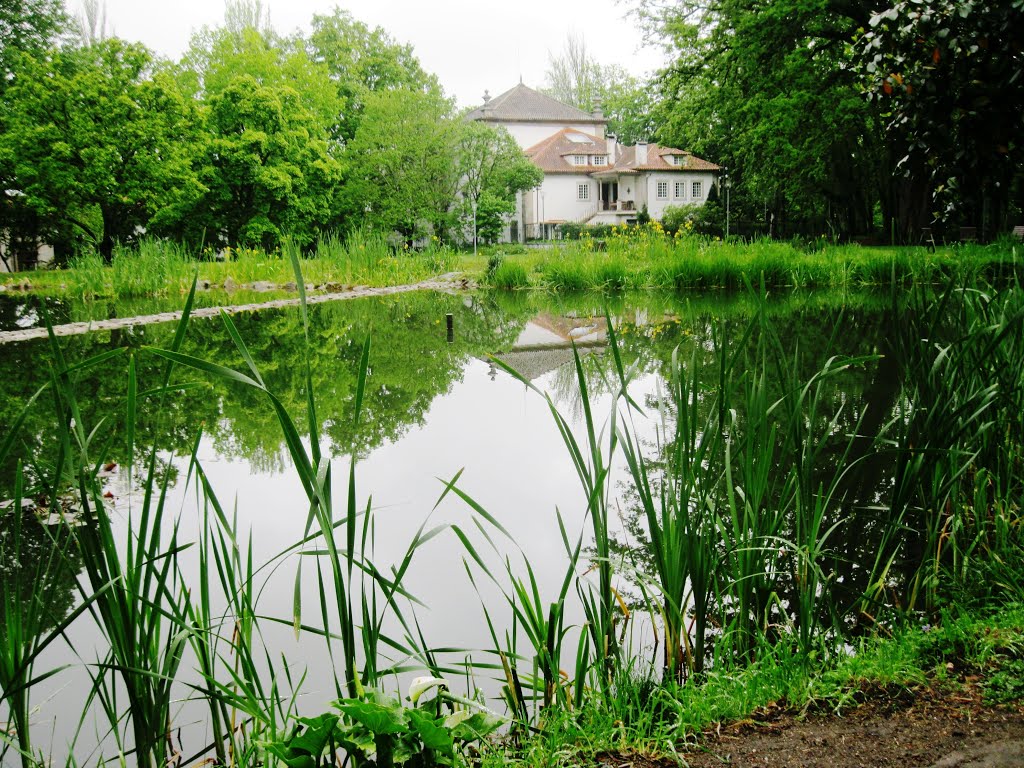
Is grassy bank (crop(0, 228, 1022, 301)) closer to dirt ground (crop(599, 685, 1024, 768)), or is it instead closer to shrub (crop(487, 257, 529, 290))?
shrub (crop(487, 257, 529, 290))

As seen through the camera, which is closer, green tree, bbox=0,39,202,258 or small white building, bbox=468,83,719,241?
green tree, bbox=0,39,202,258

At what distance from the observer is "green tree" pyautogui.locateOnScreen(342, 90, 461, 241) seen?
26828 mm

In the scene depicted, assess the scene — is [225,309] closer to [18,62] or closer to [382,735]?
[382,735]

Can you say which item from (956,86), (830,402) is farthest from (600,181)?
(956,86)

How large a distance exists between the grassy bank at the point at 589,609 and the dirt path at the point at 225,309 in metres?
1.52

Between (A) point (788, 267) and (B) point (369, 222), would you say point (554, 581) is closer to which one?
(A) point (788, 267)

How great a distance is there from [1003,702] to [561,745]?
85 cm

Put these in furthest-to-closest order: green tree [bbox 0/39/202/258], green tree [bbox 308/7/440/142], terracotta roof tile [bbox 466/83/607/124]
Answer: terracotta roof tile [bbox 466/83/607/124] < green tree [bbox 308/7/440/142] < green tree [bbox 0/39/202/258]

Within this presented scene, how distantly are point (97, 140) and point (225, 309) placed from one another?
698 inches

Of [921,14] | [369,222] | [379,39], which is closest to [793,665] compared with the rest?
[921,14]

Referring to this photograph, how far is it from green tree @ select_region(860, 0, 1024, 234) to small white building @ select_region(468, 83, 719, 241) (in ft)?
114

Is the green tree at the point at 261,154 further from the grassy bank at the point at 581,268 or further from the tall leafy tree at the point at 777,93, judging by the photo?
the tall leafy tree at the point at 777,93

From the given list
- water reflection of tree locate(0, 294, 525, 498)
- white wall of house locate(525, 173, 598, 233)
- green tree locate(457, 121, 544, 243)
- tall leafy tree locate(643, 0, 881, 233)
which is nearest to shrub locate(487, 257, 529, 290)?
water reflection of tree locate(0, 294, 525, 498)

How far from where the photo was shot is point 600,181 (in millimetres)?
41906
